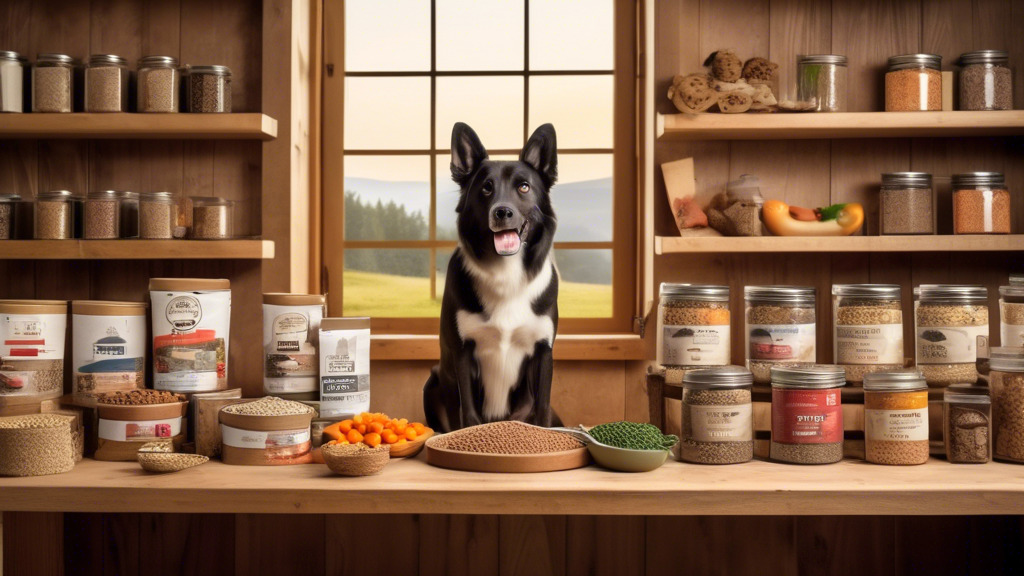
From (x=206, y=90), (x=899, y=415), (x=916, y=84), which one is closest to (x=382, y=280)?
(x=206, y=90)

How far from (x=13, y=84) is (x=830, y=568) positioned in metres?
2.46

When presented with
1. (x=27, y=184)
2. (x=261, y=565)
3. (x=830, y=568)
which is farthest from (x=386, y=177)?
(x=830, y=568)

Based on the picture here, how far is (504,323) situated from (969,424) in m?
1.02

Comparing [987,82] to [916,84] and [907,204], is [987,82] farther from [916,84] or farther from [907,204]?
[907,204]

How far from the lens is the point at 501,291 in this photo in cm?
197

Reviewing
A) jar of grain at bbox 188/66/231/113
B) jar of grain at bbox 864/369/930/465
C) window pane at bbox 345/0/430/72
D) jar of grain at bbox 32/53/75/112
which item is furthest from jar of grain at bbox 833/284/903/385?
jar of grain at bbox 32/53/75/112

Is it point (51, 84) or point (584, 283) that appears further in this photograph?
point (584, 283)

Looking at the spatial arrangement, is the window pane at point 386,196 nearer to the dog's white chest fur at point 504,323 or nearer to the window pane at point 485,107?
the window pane at point 485,107

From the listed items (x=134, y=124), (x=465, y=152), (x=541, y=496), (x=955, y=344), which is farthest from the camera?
(x=134, y=124)

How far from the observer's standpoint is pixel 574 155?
8.04 feet

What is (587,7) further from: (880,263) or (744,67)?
(880,263)

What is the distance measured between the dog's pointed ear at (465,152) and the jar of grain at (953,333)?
3.61ft

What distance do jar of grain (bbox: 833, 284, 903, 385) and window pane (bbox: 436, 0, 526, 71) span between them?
1164 mm

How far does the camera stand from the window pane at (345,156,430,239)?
8.03 ft
